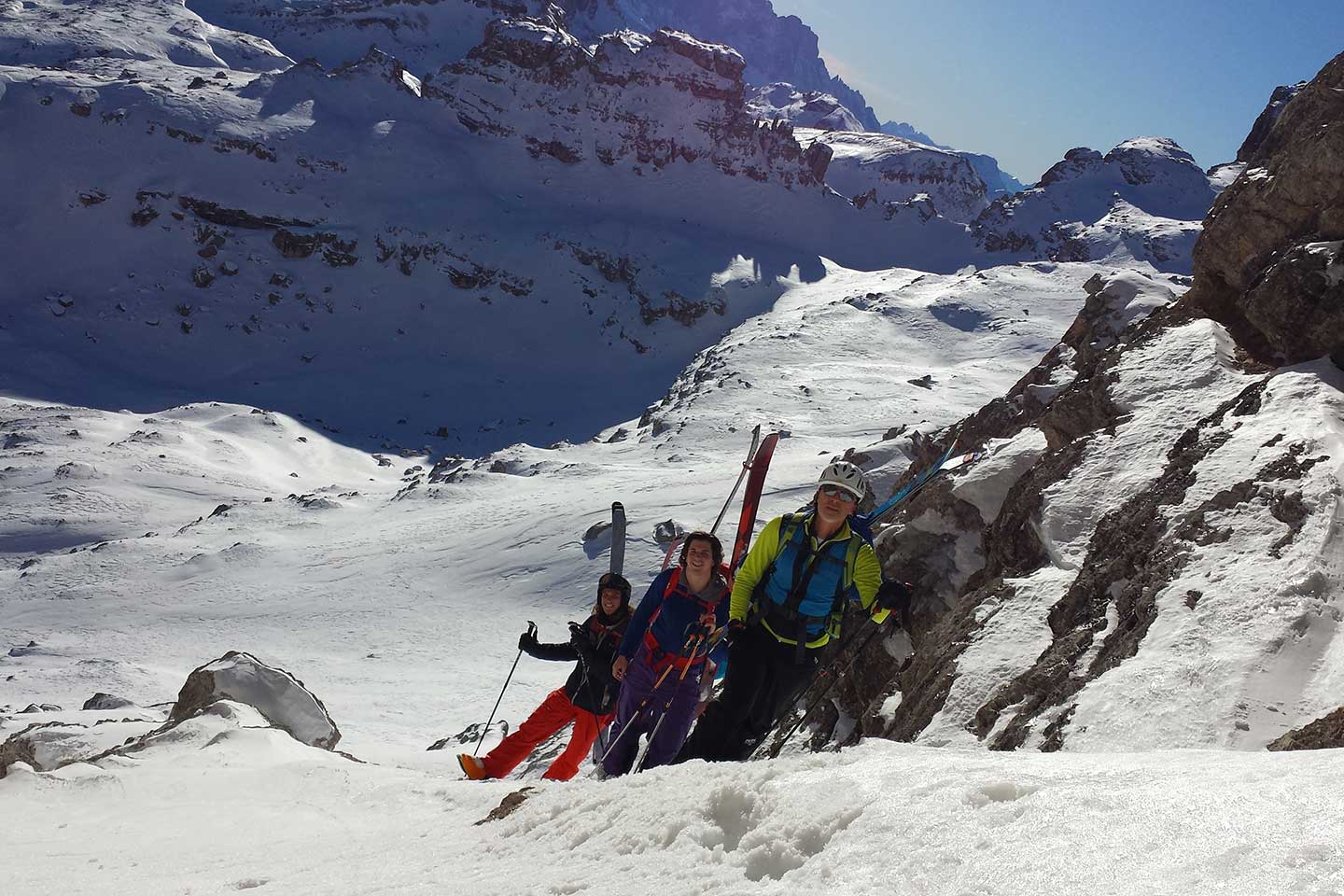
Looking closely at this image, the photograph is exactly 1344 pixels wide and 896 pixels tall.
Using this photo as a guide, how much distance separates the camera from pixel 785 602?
5922mm

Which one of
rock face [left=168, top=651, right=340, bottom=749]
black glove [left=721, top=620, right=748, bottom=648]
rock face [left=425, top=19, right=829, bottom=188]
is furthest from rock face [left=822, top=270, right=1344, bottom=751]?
rock face [left=425, top=19, right=829, bottom=188]

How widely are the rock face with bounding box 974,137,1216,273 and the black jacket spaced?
96519 mm

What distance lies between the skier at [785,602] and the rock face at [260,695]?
6961mm

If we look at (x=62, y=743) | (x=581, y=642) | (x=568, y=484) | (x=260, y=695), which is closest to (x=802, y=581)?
(x=581, y=642)

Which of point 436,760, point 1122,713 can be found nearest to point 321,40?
point 436,760

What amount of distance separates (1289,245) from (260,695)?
12.2 m

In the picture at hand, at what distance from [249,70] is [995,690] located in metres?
118

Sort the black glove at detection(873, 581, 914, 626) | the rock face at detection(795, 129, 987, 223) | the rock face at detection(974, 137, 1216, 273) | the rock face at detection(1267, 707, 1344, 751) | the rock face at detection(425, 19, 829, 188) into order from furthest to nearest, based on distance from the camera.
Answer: the rock face at detection(795, 129, 987, 223), the rock face at detection(974, 137, 1216, 273), the rock face at detection(425, 19, 829, 188), the black glove at detection(873, 581, 914, 626), the rock face at detection(1267, 707, 1344, 751)

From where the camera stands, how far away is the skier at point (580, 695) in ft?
24.8

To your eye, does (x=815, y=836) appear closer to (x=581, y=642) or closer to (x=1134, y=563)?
(x=1134, y=563)

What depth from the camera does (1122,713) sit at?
4730mm

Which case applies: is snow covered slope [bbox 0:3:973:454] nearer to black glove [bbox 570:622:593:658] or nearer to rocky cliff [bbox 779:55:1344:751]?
rocky cliff [bbox 779:55:1344:751]

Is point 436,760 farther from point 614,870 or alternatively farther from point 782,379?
point 782,379

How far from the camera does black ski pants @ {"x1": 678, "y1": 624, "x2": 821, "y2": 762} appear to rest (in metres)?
5.97
